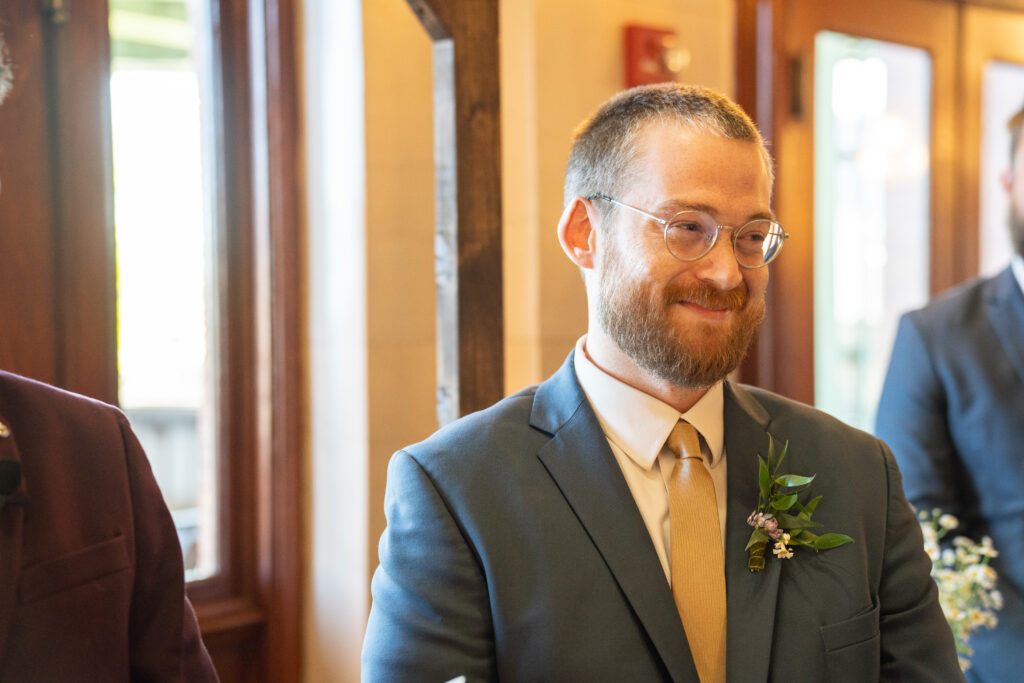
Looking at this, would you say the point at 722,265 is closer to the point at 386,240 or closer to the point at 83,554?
the point at 83,554

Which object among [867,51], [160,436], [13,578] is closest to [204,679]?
[13,578]

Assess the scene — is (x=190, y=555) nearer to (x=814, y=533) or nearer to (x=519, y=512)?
(x=519, y=512)

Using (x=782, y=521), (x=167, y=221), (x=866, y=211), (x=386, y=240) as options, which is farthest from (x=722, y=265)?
(x=866, y=211)

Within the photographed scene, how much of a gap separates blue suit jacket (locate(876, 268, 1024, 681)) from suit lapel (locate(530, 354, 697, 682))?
1039 mm

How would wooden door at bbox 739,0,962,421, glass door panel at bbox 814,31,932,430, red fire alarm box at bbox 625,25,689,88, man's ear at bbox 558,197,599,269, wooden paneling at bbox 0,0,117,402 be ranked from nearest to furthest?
man's ear at bbox 558,197,599,269 → wooden paneling at bbox 0,0,117,402 → red fire alarm box at bbox 625,25,689,88 → wooden door at bbox 739,0,962,421 → glass door panel at bbox 814,31,932,430

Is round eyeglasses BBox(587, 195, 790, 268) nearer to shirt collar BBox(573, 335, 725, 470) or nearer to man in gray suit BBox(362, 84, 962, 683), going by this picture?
man in gray suit BBox(362, 84, 962, 683)

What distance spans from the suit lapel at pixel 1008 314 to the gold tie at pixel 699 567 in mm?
1153

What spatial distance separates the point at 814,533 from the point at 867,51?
7.56ft

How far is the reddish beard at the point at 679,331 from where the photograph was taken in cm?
129

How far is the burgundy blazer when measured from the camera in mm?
1215

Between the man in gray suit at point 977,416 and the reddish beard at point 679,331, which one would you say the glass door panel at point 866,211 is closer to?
the man in gray suit at point 977,416

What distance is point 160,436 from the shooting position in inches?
103

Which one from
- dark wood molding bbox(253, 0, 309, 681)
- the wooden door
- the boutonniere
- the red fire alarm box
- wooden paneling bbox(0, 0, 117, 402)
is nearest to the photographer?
the boutonniere

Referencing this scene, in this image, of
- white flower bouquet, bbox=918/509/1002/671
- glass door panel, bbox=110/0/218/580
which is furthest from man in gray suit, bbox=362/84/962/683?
glass door panel, bbox=110/0/218/580
